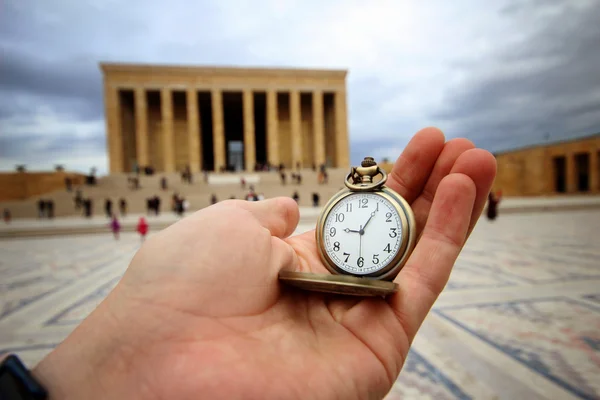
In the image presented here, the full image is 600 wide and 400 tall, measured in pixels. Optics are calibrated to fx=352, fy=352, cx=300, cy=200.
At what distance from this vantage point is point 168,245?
5.70 feet

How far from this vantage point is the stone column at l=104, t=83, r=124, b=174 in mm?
36219

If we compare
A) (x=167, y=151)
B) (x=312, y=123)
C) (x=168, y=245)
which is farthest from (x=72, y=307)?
(x=312, y=123)

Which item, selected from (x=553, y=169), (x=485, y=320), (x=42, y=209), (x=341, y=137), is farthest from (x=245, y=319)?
(x=553, y=169)

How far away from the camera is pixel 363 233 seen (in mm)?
2197

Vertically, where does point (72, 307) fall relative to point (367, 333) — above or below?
below

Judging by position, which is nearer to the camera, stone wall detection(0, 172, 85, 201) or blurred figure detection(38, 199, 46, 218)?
blurred figure detection(38, 199, 46, 218)

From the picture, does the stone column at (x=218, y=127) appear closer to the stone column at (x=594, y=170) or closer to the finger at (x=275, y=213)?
the finger at (x=275, y=213)

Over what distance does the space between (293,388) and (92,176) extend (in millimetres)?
34449

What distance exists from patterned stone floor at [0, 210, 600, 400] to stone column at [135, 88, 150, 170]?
31.4 metres

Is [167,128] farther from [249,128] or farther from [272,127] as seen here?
[272,127]

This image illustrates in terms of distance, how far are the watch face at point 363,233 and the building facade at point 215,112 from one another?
119ft

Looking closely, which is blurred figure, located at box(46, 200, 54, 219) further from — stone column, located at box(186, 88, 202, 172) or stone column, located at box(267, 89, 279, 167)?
stone column, located at box(267, 89, 279, 167)

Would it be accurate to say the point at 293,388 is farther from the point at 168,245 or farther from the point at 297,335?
the point at 168,245

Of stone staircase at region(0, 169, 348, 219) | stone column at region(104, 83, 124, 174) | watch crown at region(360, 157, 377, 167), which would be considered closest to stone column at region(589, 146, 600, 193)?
stone staircase at region(0, 169, 348, 219)
